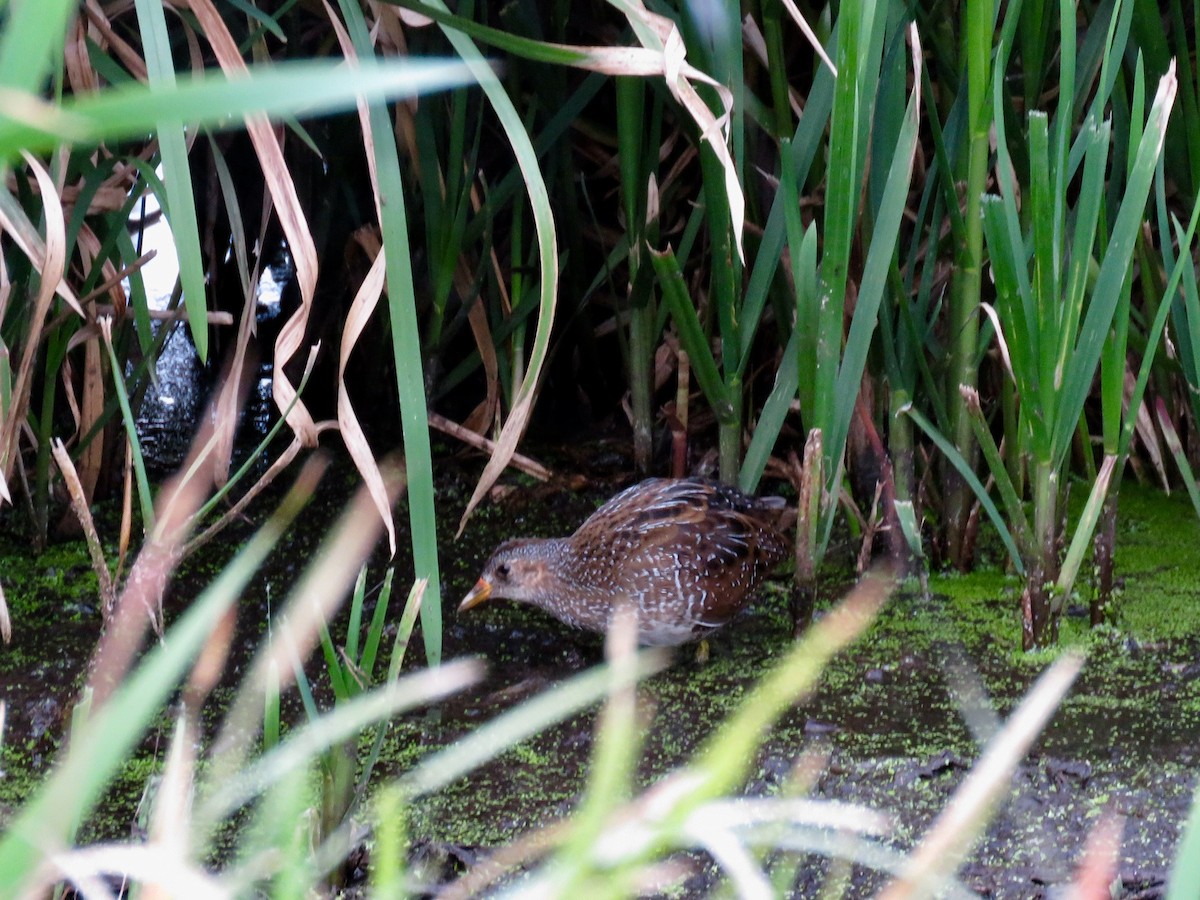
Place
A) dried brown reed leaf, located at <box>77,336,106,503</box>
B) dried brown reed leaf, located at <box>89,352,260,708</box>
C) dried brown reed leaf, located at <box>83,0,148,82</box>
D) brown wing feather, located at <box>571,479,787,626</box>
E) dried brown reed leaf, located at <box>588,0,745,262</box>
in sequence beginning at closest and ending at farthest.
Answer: dried brown reed leaf, located at <box>588,0,745,262</box> < dried brown reed leaf, located at <box>89,352,260,708</box> < dried brown reed leaf, located at <box>83,0,148,82</box> < brown wing feather, located at <box>571,479,787,626</box> < dried brown reed leaf, located at <box>77,336,106,503</box>

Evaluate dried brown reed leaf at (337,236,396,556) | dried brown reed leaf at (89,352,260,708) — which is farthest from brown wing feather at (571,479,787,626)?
dried brown reed leaf at (89,352,260,708)

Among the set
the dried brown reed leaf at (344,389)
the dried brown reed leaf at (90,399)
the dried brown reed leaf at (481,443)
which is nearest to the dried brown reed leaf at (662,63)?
the dried brown reed leaf at (344,389)

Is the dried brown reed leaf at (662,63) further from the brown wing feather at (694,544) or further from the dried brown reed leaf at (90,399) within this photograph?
the dried brown reed leaf at (90,399)

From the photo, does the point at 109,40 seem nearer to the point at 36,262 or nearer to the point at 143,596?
the point at 36,262

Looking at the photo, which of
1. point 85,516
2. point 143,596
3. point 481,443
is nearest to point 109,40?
point 85,516

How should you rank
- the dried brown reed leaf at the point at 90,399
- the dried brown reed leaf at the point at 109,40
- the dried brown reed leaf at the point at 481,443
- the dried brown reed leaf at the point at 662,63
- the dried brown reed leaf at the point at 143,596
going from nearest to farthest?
1. the dried brown reed leaf at the point at 662,63
2. the dried brown reed leaf at the point at 143,596
3. the dried brown reed leaf at the point at 109,40
4. the dried brown reed leaf at the point at 90,399
5. the dried brown reed leaf at the point at 481,443

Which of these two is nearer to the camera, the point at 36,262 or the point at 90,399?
the point at 36,262

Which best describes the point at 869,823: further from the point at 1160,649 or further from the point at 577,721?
the point at 1160,649

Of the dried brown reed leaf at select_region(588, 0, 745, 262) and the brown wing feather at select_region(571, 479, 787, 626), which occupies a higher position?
the dried brown reed leaf at select_region(588, 0, 745, 262)

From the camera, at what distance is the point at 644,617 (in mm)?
2346

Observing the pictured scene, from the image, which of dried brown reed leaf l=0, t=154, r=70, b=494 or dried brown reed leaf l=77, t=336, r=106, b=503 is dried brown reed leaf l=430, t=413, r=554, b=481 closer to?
dried brown reed leaf l=77, t=336, r=106, b=503

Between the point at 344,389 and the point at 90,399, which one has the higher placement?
the point at 344,389

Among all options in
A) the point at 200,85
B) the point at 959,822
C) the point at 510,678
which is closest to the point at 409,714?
the point at 510,678

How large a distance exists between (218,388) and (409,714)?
1620 mm
